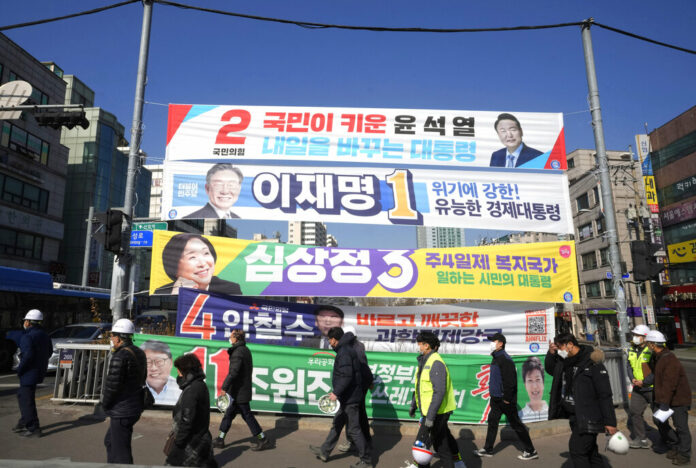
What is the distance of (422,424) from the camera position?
5180 millimetres

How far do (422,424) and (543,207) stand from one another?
18.1 feet

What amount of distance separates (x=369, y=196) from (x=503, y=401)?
437cm

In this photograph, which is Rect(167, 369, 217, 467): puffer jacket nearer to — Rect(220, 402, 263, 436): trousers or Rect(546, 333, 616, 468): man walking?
Rect(220, 402, 263, 436): trousers

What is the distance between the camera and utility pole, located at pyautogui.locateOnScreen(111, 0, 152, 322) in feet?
25.9

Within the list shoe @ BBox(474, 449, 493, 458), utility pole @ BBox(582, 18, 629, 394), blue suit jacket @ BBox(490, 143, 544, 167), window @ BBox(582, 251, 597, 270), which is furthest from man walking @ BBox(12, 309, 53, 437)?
window @ BBox(582, 251, 597, 270)

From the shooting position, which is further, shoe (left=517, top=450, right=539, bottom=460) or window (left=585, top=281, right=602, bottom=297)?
window (left=585, top=281, right=602, bottom=297)

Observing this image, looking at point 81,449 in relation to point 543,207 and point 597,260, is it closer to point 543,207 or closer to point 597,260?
point 543,207

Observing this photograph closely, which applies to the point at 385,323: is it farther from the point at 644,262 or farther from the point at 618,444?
the point at 644,262

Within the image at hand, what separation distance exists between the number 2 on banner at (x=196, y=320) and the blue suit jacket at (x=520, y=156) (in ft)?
21.2

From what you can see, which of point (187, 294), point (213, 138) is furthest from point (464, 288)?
point (213, 138)

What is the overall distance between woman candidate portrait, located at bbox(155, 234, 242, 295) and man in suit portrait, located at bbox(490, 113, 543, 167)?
5.97 meters

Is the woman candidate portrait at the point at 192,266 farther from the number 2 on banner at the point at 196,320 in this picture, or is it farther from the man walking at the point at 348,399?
the man walking at the point at 348,399

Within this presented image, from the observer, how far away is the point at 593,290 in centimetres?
4978

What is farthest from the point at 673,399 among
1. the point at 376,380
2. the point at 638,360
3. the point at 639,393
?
the point at 376,380
